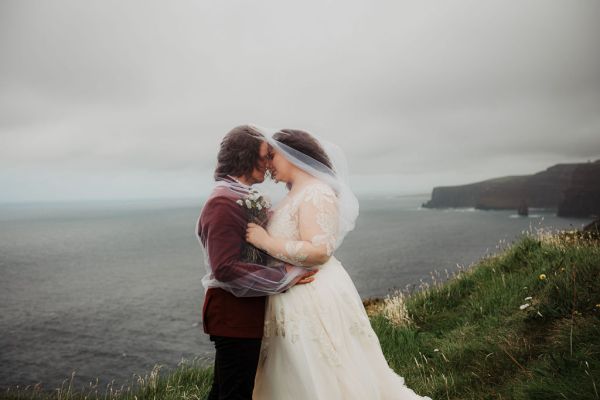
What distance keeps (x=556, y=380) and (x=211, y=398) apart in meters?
3.05

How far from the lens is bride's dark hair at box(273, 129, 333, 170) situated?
383 cm

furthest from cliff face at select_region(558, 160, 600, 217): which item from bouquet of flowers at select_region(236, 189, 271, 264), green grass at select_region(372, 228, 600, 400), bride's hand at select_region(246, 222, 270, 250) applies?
bride's hand at select_region(246, 222, 270, 250)

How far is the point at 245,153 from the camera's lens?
345 cm

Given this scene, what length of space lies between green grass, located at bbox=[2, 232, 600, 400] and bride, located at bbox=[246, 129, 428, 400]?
1329mm

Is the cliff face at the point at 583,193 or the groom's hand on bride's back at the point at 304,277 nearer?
the groom's hand on bride's back at the point at 304,277

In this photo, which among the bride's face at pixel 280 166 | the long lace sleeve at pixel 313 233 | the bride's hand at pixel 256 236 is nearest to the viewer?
the bride's hand at pixel 256 236

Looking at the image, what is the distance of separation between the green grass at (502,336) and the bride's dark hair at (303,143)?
276cm

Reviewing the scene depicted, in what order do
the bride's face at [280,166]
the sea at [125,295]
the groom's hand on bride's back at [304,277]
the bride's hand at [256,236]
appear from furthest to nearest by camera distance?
the sea at [125,295]
the bride's face at [280,166]
the groom's hand on bride's back at [304,277]
the bride's hand at [256,236]

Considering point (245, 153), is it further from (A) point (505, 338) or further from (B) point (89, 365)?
(B) point (89, 365)

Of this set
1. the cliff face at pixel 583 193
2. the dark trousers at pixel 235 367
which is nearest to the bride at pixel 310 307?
the dark trousers at pixel 235 367

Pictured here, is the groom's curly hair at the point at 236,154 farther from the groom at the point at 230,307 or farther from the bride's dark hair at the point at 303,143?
the bride's dark hair at the point at 303,143

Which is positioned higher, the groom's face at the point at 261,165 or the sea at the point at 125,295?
the groom's face at the point at 261,165

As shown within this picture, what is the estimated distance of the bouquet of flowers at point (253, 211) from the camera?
3289mm

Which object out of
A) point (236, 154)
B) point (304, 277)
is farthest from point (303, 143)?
point (304, 277)
